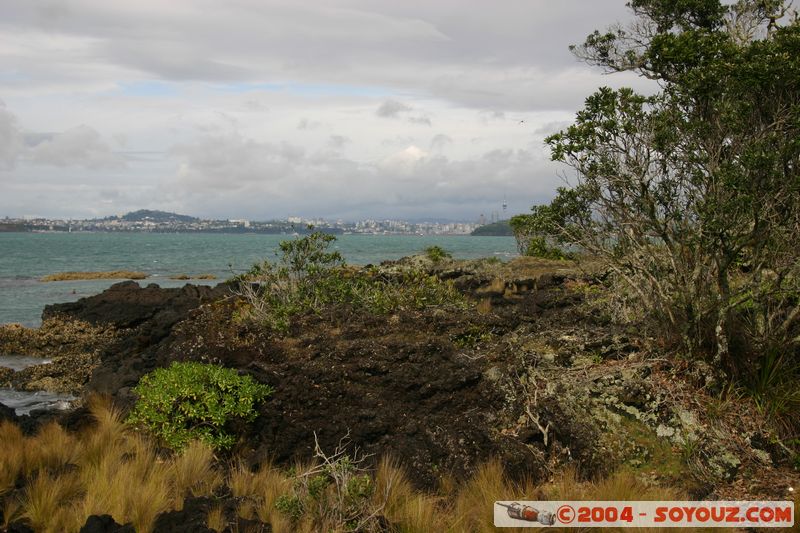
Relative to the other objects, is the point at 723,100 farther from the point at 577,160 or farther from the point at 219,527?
the point at 219,527

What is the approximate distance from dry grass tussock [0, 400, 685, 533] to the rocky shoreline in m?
0.48

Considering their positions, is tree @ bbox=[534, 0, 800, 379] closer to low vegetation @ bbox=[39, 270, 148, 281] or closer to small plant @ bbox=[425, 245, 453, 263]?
small plant @ bbox=[425, 245, 453, 263]

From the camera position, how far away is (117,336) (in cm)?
1986

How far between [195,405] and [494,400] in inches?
137

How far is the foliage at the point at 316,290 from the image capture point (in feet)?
40.9

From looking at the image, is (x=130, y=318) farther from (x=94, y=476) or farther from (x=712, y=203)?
(x=712, y=203)

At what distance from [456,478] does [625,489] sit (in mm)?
1745

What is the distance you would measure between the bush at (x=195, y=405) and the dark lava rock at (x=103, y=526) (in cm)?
206

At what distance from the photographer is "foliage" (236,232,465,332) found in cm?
1247

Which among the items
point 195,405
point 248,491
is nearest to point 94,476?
point 195,405

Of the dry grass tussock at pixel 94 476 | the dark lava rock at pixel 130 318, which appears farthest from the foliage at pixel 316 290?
the dry grass tussock at pixel 94 476

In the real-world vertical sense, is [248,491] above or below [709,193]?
below

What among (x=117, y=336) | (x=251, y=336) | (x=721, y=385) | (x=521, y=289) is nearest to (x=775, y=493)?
(x=721, y=385)

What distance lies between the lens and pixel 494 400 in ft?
26.8
